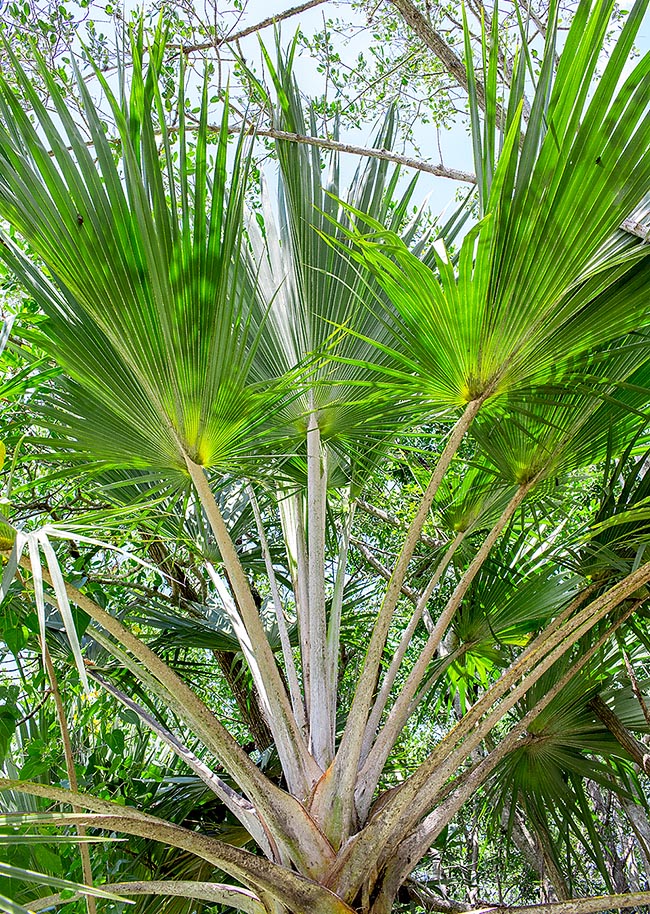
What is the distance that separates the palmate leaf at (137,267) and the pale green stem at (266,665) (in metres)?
0.12

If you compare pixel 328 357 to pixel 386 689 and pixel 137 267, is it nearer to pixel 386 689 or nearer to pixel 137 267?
pixel 137 267

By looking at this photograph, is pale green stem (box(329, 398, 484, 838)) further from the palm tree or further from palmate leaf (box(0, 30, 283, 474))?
palmate leaf (box(0, 30, 283, 474))

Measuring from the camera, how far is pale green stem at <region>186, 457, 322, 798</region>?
152cm

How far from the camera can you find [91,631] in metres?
1.71

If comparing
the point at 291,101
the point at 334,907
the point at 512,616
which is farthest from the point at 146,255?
the point at 512,616

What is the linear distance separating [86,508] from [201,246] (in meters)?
1.21

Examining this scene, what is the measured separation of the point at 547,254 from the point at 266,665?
991 millimetres

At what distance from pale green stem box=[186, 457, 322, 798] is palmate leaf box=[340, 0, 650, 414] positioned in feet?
1.67

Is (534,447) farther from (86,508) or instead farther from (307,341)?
(86,508)

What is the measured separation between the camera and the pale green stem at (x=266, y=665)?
152 cm

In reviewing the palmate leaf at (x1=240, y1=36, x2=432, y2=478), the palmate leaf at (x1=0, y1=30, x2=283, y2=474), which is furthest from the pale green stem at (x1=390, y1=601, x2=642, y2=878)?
the palmate leaf at (x1=0, y1=30, x2=283, y2=474)

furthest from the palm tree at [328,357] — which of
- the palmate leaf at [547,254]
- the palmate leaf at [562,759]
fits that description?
the palmate leaf at [562,759]

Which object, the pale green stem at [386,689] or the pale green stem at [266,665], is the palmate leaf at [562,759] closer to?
the pale green stem at [386,689]

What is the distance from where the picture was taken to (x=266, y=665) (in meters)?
1.55
